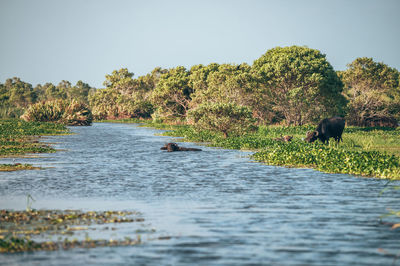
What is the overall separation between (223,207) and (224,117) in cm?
2734

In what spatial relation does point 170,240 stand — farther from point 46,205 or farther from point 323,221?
point 46,205

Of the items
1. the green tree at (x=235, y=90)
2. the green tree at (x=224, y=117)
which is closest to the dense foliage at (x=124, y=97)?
the green tree at (x=235, y=90)

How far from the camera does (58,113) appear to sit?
2778 inches

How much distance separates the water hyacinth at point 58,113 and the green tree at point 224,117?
114ft

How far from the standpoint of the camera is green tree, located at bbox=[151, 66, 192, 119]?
7438 cm

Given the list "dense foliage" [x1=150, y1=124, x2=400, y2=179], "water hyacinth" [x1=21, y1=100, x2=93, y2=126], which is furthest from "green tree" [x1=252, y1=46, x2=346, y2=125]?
"water hyacinth" [x1=21, y1=100, x2=93, y2=126]

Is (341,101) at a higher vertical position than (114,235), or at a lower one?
higher

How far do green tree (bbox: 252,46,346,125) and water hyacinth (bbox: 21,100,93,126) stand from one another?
30.1 metres

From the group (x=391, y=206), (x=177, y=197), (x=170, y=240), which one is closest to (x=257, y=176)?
(x=177, y=197)

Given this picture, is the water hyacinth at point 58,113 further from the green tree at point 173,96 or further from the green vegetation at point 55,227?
the green vegetation at point 55,227

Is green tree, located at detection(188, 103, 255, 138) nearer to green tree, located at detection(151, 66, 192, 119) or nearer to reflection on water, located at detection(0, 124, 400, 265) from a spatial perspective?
reflection on water, located at detection(0, 124, 400, 265)

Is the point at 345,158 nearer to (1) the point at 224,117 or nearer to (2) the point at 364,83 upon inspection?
(1) the point at 224,117

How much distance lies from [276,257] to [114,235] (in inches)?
135

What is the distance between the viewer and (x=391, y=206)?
13.2 metres
